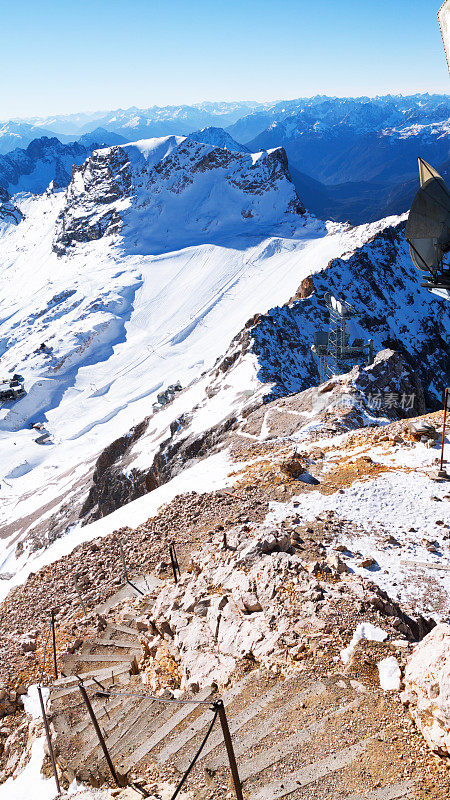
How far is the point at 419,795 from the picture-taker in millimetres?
7293

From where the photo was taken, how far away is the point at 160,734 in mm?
9750

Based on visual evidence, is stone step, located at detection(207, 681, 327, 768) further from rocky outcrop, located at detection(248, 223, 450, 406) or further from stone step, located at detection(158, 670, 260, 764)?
rocky outcrop, located at detection(248, 223, 450, 406)

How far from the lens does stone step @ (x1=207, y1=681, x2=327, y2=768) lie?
8.60 meters

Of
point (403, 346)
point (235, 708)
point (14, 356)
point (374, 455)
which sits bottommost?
point (403, 346)

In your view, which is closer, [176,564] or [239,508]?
[176,564]

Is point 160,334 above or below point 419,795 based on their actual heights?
below

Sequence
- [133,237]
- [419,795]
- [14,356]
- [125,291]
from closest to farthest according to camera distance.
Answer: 1. [419,795]
2. [14,356]
3. [125,291]
4. [133,237]

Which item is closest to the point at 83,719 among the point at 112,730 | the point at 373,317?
the point at 112,730

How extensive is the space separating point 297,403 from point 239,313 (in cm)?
9449

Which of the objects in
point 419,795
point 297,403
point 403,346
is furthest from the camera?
point 403,346

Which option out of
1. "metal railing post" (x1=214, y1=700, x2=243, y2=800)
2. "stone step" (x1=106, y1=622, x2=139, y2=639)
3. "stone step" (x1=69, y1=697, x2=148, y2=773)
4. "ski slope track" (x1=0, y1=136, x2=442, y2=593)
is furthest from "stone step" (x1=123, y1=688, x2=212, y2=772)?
"ski slope track" (x1=0, y1=136, x2=442, y2=593)

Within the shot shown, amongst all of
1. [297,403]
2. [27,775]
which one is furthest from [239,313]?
[27,775]

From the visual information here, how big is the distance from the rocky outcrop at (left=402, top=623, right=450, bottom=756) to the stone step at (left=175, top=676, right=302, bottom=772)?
2.29m

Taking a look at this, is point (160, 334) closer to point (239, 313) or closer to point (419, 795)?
point (239, 313)
